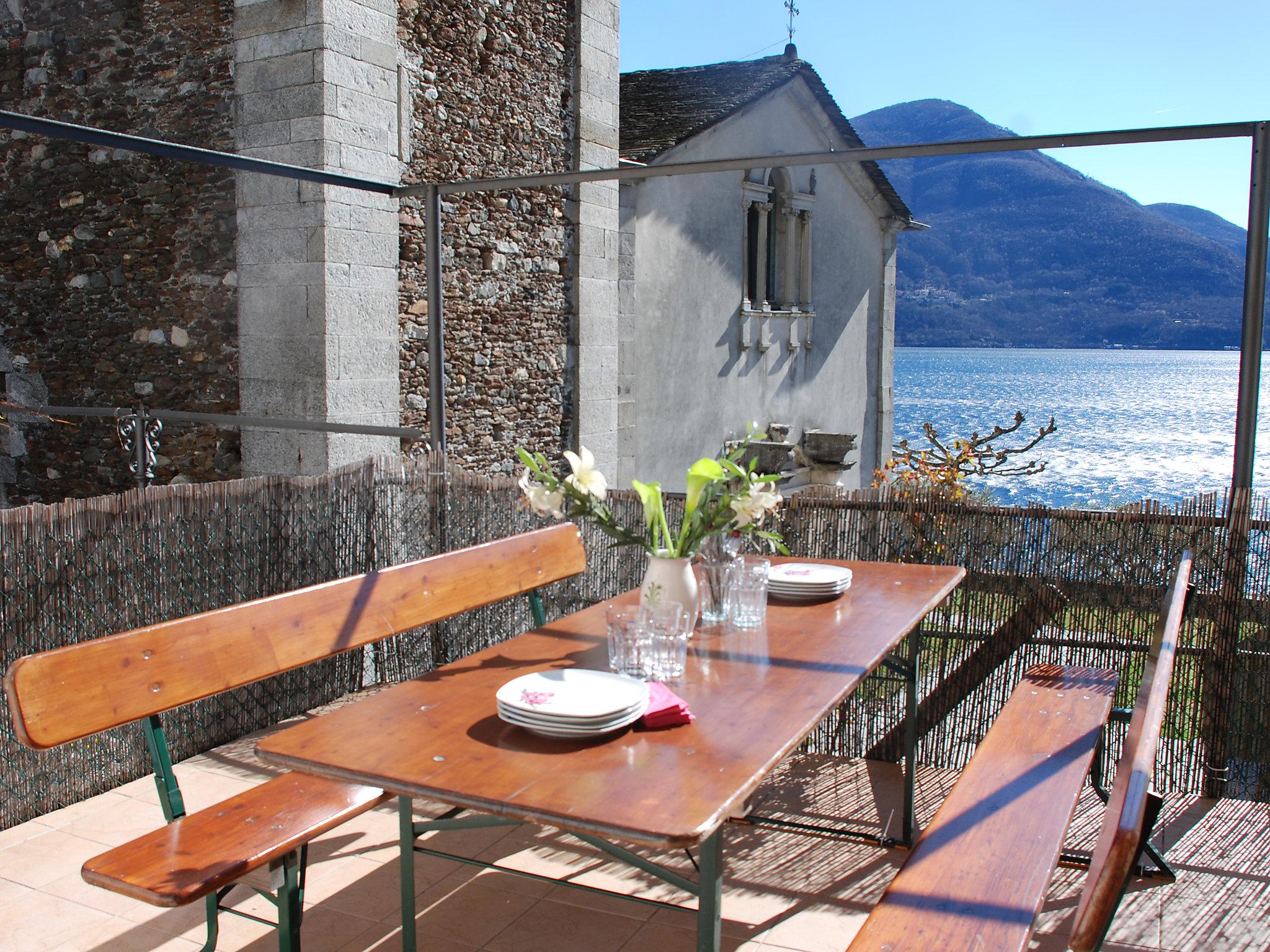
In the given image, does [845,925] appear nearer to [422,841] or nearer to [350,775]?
[422,841]

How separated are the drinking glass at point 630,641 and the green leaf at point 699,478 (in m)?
0.35

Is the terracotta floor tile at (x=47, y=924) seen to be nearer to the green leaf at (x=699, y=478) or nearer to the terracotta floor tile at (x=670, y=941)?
the terracotta floor tile at (x=670, y=941)

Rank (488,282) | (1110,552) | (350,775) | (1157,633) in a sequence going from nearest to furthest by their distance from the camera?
(350,775)
(1157,633)
(1110,552)
(488,282)

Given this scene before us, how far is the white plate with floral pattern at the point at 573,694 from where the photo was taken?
2.01 m

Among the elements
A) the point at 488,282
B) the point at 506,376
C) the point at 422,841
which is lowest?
the point at 422,841

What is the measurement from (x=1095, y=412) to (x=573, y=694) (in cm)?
6719

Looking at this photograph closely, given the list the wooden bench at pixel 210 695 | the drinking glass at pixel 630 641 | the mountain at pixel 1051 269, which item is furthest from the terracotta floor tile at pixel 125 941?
the mountain at pixel 1051 269

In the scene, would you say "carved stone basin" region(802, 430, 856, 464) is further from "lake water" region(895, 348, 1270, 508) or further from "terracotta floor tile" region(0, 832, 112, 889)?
"terracotta floor tile" region(0, 832, 112, 889)

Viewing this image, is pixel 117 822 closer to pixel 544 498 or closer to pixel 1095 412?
pixel 544 498

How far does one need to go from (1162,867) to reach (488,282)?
5.80 m

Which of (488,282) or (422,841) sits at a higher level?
(488,282)

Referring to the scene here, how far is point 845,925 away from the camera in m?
2.87

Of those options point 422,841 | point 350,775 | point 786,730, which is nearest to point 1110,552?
point 786,730

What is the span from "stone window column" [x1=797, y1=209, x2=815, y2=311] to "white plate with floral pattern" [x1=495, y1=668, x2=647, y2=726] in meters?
13.7
